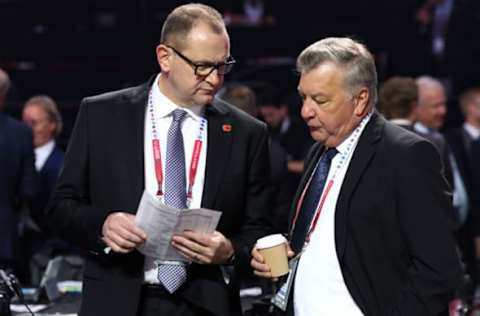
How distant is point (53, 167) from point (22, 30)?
2896 mm

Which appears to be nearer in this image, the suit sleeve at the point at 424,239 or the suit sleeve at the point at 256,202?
the suit sleeve at the point at 424,239

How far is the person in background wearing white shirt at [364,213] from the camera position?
4.26 metres

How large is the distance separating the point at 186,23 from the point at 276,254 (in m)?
1.00

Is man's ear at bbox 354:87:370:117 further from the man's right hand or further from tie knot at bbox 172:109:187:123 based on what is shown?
the man's right hand

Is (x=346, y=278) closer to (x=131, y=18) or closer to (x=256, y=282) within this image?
(x=256, y=282)

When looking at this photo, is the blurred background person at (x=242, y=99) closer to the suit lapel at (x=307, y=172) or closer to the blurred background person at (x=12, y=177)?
the blurred background person at (x=12, y=177)

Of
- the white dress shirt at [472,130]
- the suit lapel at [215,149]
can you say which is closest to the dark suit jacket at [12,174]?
the white dress shirt at [472,130]

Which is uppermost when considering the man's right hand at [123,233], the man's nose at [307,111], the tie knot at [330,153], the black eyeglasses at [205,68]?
the black eyeglasses at [205,68]

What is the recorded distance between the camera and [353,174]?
439cm

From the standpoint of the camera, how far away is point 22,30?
1250 centimetres

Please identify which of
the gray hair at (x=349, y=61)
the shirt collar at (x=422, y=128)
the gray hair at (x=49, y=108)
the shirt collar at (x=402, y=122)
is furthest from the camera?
the gray hair at (x=49, y=108)

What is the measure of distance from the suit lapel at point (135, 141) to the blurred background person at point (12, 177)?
170 inches

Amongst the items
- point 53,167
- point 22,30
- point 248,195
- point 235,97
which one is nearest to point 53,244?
point 53,167

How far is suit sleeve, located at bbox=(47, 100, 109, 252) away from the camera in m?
4.71
